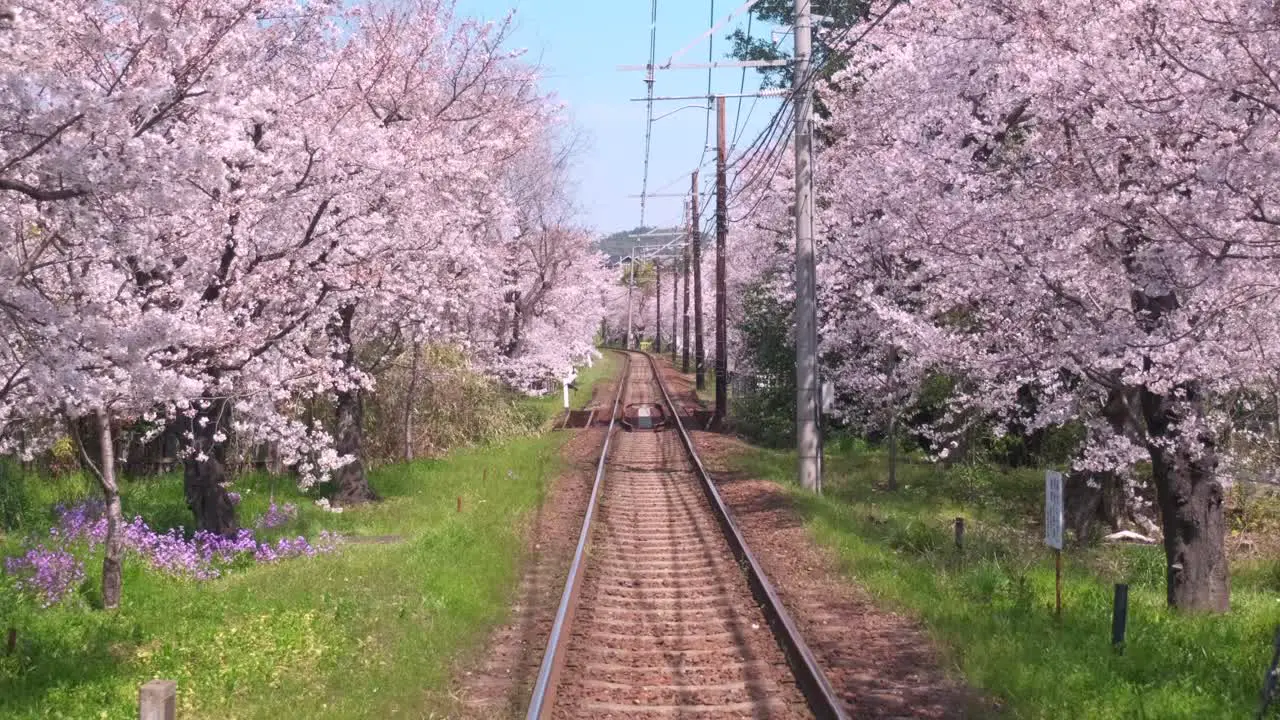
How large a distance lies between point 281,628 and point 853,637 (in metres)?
5.26

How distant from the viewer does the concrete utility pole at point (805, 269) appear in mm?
19516

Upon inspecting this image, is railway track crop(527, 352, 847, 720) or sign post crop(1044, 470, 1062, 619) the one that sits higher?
sign post crop(1044, 470, 1062, 619)

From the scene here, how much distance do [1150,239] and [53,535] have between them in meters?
13.6

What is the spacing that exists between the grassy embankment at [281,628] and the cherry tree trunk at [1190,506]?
708 cm

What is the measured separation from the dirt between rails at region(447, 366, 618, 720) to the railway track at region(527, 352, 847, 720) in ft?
0.82

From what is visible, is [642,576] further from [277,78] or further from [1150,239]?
[277,78]

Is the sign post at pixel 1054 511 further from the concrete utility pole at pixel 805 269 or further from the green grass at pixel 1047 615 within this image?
the concrete utility pole at pixel 805 269

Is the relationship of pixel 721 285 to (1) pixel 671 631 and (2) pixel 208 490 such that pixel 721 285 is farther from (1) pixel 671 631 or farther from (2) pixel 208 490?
(1) pixel 671 631

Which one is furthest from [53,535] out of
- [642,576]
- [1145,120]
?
[1145,120]

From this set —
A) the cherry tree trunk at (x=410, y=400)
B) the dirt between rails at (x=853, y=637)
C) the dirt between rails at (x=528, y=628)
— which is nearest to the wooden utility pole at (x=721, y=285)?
the cherry tree trunk at (x=410, y=400)

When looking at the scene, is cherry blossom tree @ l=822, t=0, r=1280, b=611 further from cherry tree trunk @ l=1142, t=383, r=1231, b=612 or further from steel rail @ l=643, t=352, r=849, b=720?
steel rail @ l=643, t=352, r=849, b=720

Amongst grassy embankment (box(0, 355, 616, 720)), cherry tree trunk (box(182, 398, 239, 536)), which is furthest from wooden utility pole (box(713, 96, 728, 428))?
cherry tree trunk (box(182, 398, 239, 536))

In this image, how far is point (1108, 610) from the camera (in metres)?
11.0

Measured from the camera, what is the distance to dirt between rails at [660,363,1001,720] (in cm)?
848
